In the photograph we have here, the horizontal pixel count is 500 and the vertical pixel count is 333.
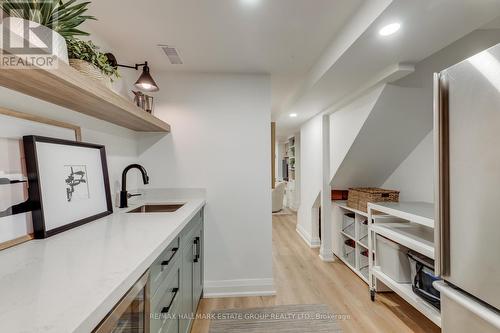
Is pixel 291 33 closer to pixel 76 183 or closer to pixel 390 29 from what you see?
pixel 390 29

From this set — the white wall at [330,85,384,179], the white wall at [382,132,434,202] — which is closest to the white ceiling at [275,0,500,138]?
the white wall at [330,85,384,179]

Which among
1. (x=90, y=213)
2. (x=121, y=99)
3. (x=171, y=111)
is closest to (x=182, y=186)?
(x=171, y=111)

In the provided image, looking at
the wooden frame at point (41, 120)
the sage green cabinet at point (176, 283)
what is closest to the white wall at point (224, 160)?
the sage green cabinet at point (176, 283)

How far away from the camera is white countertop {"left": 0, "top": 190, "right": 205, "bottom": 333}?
0.49 metres

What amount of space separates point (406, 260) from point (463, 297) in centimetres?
110

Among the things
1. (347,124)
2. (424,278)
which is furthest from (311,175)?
(424,278)

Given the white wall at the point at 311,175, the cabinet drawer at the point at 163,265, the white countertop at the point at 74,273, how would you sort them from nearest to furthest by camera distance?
the white countertop at the point at 74,273
the cabinet drawer at the point at 163,265
the white wall at the point at 311,175

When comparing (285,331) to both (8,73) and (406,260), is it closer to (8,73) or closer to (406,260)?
(406,260)

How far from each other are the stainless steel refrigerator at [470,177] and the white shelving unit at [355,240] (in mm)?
1323

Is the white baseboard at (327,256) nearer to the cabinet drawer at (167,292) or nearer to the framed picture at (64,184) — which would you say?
the cabinet drawer at (167,292)

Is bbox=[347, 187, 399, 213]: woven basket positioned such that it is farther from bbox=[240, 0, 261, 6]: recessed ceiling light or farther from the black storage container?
bbox=[240, 0, 261, 6]: recessed ceiling light

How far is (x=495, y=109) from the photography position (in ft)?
2.90

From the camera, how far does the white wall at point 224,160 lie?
2.36m

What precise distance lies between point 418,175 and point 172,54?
9.98 feet
